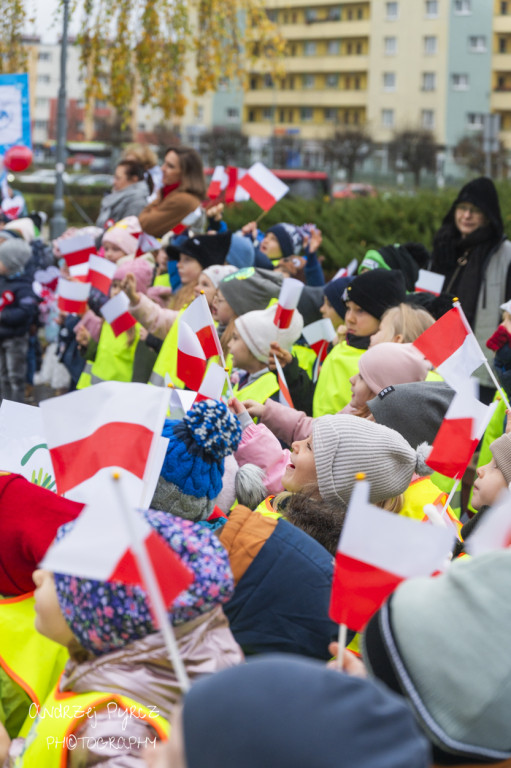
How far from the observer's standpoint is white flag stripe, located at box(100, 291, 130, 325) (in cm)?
529

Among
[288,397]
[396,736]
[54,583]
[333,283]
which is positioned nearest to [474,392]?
[288,397]

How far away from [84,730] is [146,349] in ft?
12.8

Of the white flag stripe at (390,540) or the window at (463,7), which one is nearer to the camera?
the white flag stripe at (390,540)

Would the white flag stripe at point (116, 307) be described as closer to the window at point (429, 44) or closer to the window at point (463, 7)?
the window at point (463, 7)

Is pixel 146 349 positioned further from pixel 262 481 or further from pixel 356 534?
pixel 356 534

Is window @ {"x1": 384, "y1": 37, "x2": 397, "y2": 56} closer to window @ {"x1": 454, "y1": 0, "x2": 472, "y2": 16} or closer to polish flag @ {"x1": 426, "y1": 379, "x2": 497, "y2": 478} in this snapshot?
window @ {"x1": 454, "y1": 0, "x2": 472, "y2": 16}

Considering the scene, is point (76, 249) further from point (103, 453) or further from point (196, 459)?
point (103, 453)

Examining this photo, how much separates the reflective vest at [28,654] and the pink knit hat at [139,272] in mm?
4499

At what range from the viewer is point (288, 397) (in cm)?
448

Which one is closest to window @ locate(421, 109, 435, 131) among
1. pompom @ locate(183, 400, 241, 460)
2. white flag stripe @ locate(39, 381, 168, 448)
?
pompom @ locate(183, 400, 241, 460)

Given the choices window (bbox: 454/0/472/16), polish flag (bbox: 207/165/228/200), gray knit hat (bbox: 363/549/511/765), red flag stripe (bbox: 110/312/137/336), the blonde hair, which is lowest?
gray knit hat (bbox: 363/549/511/765)

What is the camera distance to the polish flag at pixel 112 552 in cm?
170

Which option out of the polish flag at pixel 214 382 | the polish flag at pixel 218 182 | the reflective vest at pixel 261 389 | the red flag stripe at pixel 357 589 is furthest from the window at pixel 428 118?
the red flag stripe at pixel 357 589

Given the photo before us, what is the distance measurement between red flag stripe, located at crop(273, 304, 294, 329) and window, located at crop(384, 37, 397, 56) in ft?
200
